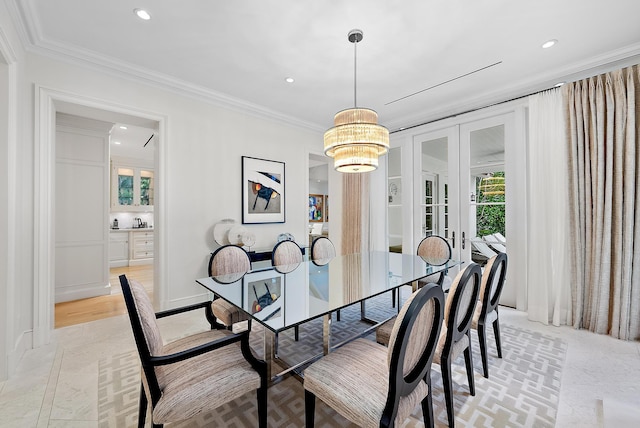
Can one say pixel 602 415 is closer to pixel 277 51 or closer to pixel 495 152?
pixel 495 152

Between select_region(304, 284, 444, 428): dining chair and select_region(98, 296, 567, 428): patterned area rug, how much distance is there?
0.41m

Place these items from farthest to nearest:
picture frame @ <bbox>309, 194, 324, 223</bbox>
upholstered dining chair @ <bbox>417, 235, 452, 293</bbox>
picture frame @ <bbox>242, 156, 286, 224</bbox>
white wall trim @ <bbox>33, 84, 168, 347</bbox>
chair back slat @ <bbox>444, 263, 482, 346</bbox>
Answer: picture frame @ <bbox>309, 194, 324, 223</bbox> < picture frame @ <bbox>242, 156, 286, 224</bbox> < upholstered dining chair @ <bbox>417, 235, 452, 293</bbox> < white wall trim @ <bbox>33, 84, 168, 347</bbox> < chair back slat @ <bbox>444, 263, 482, 346</bbox>

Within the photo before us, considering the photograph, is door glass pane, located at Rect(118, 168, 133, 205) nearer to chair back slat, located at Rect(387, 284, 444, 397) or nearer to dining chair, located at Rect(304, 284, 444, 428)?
dining chair, located at Rect(304, 284, 444, 428)

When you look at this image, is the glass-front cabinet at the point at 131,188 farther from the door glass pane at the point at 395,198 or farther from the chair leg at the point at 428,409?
the chair leg at the point at 428,409

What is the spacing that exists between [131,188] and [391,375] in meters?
7.49

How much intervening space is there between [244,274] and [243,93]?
2.47 m

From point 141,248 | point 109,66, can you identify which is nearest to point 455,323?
point 109,66

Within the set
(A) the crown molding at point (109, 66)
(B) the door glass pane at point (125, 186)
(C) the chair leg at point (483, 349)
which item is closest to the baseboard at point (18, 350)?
(A) the crown molding at point (109, 66)

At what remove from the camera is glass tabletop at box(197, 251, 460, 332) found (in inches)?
57.9

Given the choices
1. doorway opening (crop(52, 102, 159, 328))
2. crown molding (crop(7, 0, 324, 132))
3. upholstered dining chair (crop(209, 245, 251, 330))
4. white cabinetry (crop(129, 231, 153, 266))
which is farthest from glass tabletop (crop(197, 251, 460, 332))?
white cabinetry (crop(129, 231, 153, 266))

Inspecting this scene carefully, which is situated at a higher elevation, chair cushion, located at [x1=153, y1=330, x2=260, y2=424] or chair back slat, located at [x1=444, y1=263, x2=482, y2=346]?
chair back slat, located at [x1=444, y1=263, x2=482, y2=346]

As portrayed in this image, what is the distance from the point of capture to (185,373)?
1284 millimetres

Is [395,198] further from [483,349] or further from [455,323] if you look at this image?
[455,323]

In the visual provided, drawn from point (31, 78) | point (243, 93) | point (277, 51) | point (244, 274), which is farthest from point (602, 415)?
point (31, 78)
